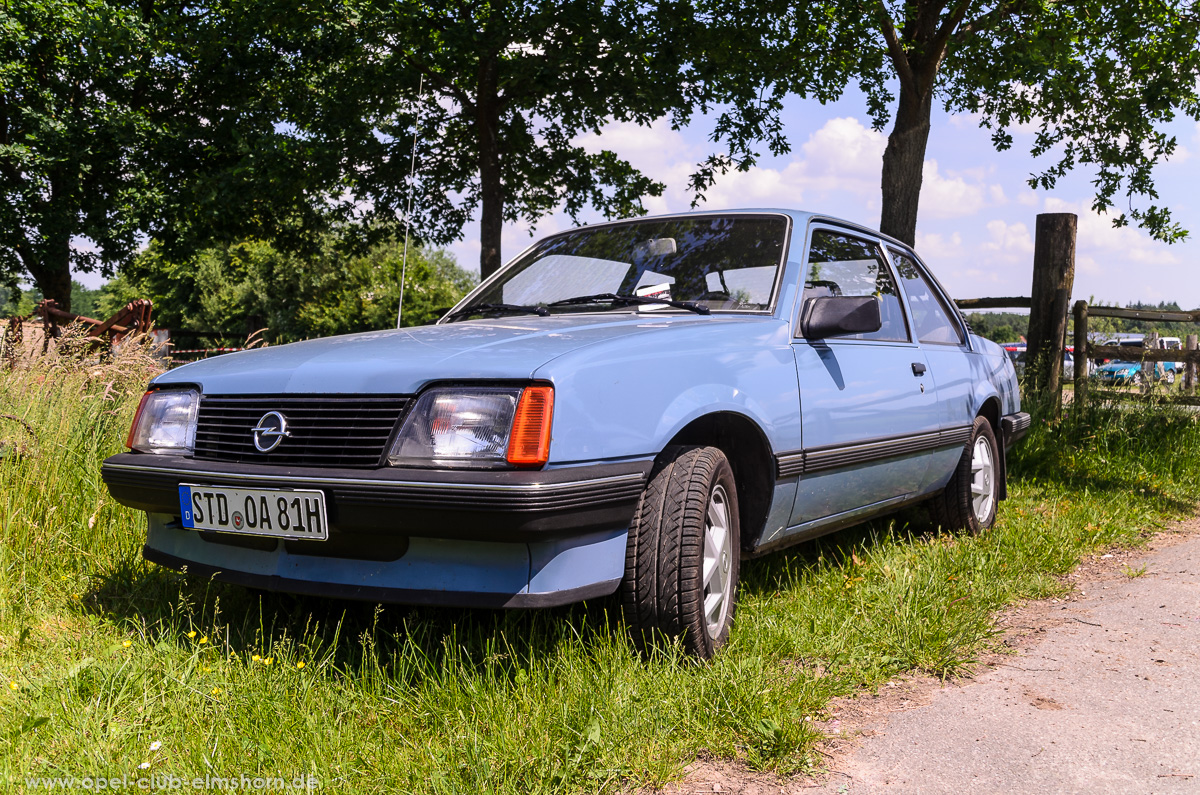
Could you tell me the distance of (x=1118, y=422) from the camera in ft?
26.5

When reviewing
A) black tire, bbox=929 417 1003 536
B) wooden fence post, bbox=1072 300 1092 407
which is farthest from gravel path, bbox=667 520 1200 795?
wooden fence post, bbox=1072 300 1092 407

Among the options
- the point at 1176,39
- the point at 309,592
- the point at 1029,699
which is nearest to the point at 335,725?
the point at 309,592

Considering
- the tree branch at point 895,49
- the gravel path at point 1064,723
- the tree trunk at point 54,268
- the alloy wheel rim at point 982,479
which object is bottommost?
the gravel path at point 1064,723

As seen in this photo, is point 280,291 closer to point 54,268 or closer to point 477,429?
point 54,268

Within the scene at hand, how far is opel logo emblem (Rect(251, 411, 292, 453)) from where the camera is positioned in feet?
9.02

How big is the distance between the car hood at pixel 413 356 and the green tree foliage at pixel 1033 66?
6.65 meters

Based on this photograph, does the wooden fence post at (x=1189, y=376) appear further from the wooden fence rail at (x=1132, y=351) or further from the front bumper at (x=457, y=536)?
the front bumper at (x=457, y=536)

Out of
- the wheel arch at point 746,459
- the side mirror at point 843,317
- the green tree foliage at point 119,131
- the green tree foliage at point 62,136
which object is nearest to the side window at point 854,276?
the side mirror at point 843,317

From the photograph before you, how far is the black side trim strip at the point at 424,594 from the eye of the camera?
98.0 inches

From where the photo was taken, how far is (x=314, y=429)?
271 centimetres

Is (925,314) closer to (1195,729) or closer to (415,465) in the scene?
(1195,729)

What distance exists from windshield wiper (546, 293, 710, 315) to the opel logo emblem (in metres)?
1.39

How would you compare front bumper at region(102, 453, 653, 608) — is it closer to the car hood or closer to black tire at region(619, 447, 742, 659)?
black tire at region(619, 447, 742, 659)

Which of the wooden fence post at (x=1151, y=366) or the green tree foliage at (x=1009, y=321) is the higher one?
the green tree foliage at (x=1009, y=321)
